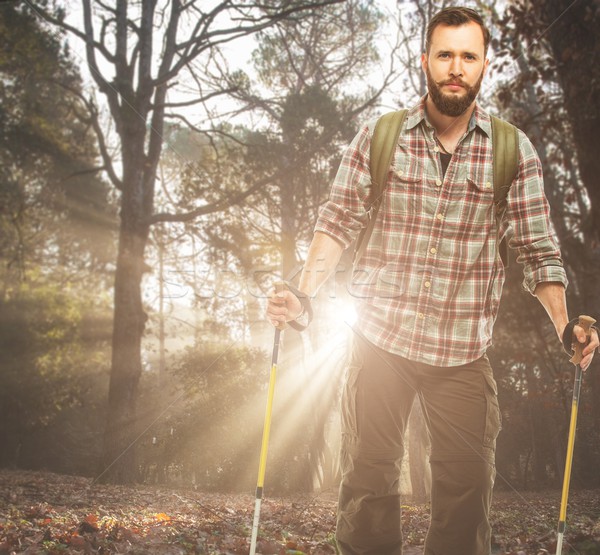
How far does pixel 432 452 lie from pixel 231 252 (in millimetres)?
11286

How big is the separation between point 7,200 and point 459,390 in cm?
1569

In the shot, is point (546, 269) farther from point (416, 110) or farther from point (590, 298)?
point (590, 298)

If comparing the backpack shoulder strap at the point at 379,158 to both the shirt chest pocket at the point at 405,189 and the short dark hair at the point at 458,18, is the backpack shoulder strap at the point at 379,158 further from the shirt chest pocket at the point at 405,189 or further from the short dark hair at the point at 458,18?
the short dark hair at the point at 458,18

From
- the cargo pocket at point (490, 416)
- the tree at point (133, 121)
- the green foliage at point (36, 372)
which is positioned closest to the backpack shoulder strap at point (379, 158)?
the cargo pocket at point (490, 416)

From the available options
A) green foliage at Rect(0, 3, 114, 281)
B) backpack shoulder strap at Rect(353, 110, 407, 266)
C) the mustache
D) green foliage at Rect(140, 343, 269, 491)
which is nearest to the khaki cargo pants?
backpack shoulder strap at Rect(353, 110, 407, 266)

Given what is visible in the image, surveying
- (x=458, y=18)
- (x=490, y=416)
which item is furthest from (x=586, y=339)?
(x=458, y=18)

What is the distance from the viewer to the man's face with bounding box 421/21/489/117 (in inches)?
94.0

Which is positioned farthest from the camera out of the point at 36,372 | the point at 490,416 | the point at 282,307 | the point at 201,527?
the point at 36,372

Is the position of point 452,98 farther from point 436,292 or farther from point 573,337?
point 573,337

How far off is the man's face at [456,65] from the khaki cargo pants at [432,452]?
102 cm

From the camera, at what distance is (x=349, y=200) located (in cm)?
248

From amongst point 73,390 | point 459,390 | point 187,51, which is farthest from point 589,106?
point 73,390

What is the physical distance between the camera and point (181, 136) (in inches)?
856

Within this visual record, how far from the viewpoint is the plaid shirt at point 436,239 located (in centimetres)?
240
